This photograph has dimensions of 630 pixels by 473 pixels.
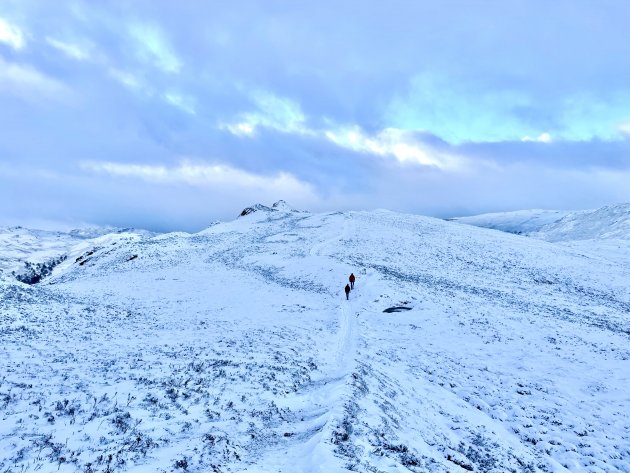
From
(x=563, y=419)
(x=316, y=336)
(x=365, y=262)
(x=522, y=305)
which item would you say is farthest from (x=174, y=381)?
(x=365, y=262)

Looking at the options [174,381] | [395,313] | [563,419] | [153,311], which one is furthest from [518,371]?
[153,311]

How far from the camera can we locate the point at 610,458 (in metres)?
12.8

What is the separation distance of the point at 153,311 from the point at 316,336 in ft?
50.3

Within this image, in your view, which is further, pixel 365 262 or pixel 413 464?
pixel 365 262

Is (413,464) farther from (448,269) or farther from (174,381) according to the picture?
(448,269)

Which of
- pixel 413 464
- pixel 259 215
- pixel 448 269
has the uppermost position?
pixel 259 215

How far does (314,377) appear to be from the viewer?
16.0 metres

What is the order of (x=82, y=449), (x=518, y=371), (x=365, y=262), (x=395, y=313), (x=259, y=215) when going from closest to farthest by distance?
(x=82, y=449)
(x=518, y=371)
(x=395, y=313)
(x=365, y=262)
(x=259, y=215)

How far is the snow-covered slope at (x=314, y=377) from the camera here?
9953 millimetres

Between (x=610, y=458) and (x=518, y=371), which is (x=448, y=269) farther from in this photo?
(x=610, y=458)

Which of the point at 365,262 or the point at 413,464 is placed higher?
the point at 365,262

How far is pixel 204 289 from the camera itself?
4084 centimetres

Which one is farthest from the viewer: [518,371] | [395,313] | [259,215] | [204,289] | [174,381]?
[259,215]

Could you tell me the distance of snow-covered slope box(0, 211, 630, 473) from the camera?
995 cm
